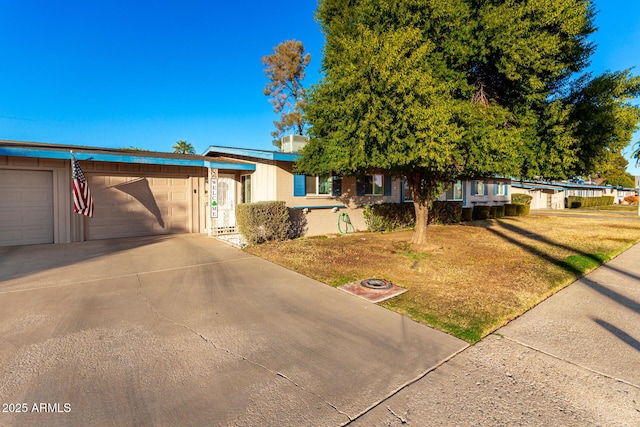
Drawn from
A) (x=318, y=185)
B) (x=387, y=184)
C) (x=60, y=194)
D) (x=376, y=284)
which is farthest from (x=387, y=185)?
(x=60, y=194)

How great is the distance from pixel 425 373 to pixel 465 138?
544 centimetres

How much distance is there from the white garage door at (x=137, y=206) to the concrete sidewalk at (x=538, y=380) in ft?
34.6

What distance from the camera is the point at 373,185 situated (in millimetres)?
13305

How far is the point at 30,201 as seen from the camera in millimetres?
8789

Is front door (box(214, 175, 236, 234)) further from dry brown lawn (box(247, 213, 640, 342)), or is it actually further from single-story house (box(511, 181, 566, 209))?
single-story house (box(511, 181, 566, 209))

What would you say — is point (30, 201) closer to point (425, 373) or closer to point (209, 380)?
point (209, 380)

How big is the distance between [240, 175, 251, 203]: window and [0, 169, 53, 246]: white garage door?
579 cm

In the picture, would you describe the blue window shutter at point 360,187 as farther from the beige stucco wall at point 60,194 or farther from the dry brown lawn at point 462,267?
the beige stucco wall at point 60,194

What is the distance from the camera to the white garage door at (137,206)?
9.75 meters

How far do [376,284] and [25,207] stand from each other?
402 inches

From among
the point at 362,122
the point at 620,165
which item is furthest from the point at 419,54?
the point at 620,165

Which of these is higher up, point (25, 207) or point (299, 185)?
point (299, 185)

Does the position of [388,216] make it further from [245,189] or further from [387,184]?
[245,189]

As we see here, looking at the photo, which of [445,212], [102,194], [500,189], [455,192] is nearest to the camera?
[102,194]
